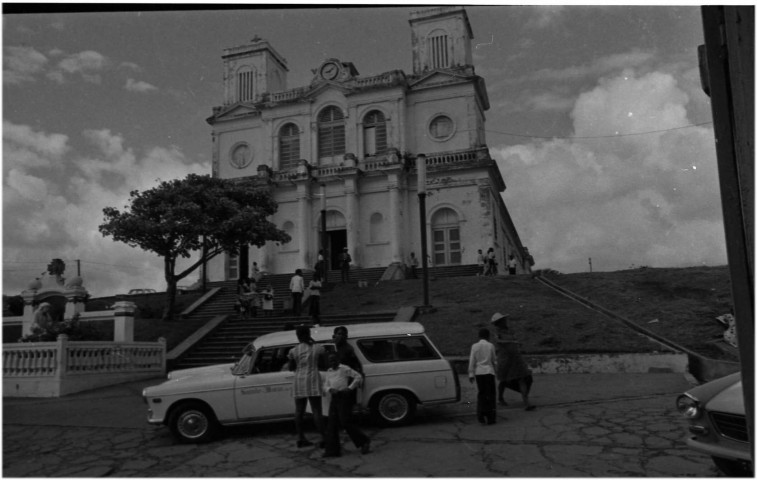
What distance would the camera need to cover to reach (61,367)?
37.4 ft

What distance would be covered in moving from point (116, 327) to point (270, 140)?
19.0 metres

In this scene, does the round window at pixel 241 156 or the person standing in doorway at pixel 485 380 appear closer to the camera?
the person standing in doorway at pixel 485 380

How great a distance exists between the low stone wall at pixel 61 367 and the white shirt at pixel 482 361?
315 inches

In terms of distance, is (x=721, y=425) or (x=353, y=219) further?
(x=353, y=219)

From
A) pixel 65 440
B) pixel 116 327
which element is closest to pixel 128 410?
pixel 65 440

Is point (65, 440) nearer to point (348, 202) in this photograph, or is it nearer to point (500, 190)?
point (348, 202)

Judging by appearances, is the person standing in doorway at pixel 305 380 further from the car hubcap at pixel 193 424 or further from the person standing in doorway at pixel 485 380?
the person standing in doorway at pixel 485 380

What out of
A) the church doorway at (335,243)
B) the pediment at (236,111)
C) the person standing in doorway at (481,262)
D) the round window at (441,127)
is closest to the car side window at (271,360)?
the person standing in doorway at (481,262)

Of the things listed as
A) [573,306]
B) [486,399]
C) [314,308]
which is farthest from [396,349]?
[573,306]

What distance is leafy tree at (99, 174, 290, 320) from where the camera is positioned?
1748 cm

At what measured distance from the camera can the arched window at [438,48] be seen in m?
29.6

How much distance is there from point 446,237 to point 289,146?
933 cm

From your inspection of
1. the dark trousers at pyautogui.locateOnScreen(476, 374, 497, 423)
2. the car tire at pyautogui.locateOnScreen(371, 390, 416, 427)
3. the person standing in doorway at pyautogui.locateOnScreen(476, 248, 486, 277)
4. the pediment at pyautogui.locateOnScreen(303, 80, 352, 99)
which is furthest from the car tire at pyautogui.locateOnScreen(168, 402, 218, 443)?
the pediment at pyautogui.locateOnScreen(303, 80, 352, 99)

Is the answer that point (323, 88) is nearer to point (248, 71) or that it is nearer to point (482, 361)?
point (248, 71)
